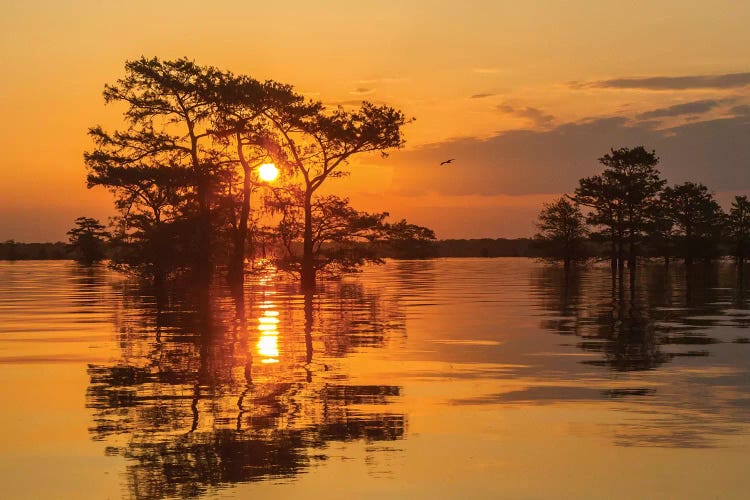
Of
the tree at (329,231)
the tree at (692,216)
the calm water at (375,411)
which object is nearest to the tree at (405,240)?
the tree at (329,231)

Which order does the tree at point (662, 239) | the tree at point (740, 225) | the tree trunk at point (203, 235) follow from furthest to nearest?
1. the tree at point (740, 225)
2. the tree at point (662, 239)
3. the tree trunk at point (203, 235)

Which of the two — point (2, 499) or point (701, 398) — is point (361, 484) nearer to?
point (2, 499)

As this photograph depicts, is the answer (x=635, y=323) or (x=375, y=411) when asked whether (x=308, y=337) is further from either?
(x=375, y=411)

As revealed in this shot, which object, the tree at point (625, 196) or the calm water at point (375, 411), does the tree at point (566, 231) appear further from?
the calm water at point (375, 411)

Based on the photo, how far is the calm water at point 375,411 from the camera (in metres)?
8.55

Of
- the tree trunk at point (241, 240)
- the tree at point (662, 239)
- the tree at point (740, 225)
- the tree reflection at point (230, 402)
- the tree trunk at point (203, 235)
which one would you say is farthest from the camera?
the tree at point (740, 225)

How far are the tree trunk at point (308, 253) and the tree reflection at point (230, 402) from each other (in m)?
28.3

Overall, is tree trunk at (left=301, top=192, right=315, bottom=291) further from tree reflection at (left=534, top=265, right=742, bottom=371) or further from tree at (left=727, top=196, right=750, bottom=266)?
tree at (left=727, top=196, right=750, bottom=266)

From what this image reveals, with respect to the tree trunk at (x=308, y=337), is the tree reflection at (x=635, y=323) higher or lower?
lower

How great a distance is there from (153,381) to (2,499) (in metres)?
6.76

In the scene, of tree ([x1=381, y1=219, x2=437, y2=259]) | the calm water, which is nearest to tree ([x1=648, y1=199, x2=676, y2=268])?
tree ([x1=381, y1=219, x2=437, y2=259])

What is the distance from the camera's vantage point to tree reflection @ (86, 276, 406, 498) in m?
9.09

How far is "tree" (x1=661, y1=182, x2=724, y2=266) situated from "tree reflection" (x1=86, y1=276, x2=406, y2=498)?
9571cm

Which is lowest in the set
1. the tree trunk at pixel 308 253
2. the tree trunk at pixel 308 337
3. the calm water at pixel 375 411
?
the calm water at pixel 375 411
